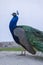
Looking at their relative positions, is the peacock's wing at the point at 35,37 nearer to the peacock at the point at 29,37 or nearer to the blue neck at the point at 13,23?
the peacock at the point at 29,37

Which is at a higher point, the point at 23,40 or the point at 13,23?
the point at 13,23

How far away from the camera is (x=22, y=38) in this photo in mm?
12586

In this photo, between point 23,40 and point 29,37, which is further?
point 23,40

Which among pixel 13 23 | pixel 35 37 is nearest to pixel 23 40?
pixel 35 37

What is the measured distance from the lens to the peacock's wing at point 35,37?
11.7 metres

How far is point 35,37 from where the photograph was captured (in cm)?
1223

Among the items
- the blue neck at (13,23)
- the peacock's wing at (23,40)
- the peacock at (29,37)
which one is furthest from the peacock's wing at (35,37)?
the blue neck at (13,23)

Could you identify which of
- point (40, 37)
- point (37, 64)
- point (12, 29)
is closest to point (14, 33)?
point (12, 29)

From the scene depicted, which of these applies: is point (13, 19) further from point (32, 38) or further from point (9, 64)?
point (9, 64)

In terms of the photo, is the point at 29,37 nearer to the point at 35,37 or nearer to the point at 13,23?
the point at 35,37

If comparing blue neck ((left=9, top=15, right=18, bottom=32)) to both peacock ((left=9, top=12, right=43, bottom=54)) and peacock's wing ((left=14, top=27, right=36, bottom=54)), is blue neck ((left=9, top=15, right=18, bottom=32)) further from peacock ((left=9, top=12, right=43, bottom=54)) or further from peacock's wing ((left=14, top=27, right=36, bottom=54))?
peacock's wing ((left=14, top=27, right=36, bottom=54))

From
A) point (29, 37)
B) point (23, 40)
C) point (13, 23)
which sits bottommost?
point (23, 40)

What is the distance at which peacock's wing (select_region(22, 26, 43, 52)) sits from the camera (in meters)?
11.7

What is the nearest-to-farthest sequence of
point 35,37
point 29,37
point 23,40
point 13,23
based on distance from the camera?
point 35,37 → point 29,37 → point 23,40 → point 13,23
